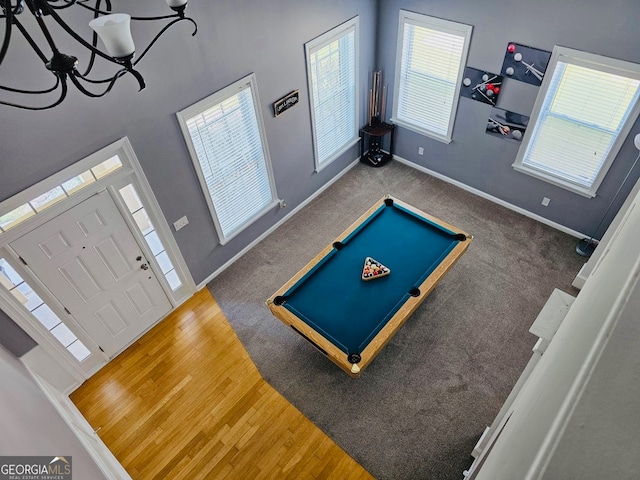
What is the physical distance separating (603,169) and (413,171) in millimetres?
2634

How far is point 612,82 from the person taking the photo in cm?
430

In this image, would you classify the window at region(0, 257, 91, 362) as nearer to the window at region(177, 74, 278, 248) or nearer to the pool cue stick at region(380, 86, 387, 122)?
the window at region(177, 74, 278, 248)

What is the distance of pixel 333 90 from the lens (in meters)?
5.67

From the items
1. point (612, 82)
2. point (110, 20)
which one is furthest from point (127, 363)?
point (612, 82)

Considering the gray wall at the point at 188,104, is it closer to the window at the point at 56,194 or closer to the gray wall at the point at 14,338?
the window at the point at 56,194

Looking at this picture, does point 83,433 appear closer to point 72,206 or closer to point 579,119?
point 72,206

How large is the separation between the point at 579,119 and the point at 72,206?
5.44 m

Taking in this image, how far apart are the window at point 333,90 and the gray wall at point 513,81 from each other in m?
0.65

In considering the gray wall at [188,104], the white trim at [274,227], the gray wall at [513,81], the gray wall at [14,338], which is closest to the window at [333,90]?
the gray wall at [188,104]

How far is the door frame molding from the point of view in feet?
10.7

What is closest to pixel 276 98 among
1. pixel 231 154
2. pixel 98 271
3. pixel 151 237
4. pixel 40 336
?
pixel 231 154

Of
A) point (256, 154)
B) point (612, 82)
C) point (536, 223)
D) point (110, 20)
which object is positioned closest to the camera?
point (110, 20)

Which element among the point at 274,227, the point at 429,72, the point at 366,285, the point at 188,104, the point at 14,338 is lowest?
the point at 274,227

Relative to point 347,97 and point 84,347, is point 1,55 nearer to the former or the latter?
point 84,347
